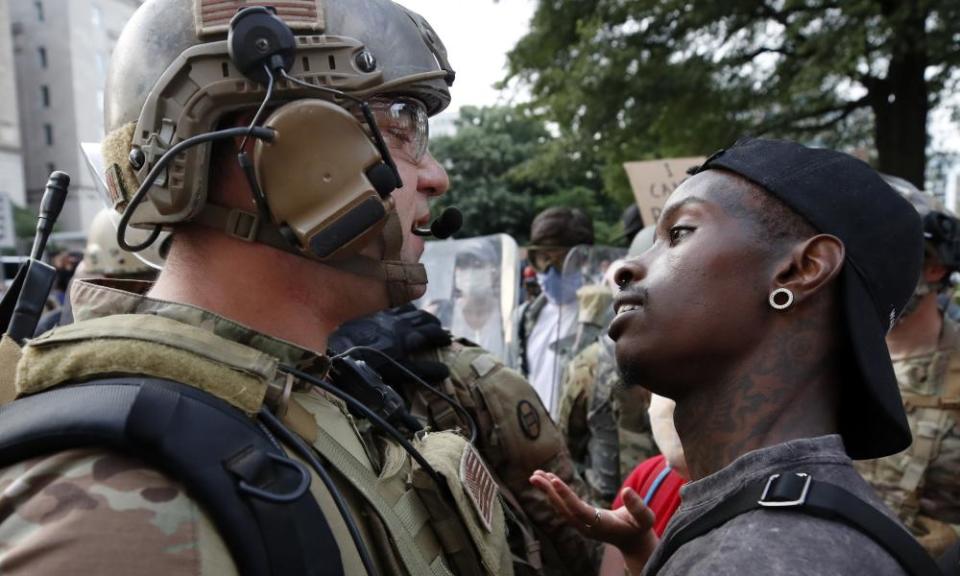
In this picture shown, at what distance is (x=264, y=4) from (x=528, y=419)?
1706mm

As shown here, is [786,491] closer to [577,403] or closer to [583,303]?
[577,403]

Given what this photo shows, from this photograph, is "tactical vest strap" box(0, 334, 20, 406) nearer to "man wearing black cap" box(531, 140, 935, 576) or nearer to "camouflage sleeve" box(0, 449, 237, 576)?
"camouflage sleeve" box(0, 449, 237, 576)

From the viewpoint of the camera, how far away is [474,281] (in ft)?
18.3

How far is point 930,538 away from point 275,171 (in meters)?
3.12

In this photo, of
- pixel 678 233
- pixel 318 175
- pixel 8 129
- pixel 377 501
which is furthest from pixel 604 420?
pixel 8 129

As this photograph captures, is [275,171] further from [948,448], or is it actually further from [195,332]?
[948,448]

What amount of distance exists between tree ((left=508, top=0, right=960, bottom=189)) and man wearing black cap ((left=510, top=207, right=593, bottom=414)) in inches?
227

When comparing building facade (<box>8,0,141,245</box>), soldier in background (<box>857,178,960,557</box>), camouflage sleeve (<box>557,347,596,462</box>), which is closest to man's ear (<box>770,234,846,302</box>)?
soldier in background (<box>857,178,960,557</box>)

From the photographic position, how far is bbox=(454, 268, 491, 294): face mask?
5559 mm

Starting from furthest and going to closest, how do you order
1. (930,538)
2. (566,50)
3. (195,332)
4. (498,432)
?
(566,50)
(930,538)
(498,432)
(195,332)

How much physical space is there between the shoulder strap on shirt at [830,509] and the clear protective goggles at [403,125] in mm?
1007

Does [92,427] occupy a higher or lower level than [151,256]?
higher

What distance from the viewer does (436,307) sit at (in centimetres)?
558

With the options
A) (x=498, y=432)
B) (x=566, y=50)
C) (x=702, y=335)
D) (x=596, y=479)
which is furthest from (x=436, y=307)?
(x=566, y=50)
